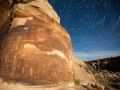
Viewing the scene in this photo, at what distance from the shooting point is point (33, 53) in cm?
305

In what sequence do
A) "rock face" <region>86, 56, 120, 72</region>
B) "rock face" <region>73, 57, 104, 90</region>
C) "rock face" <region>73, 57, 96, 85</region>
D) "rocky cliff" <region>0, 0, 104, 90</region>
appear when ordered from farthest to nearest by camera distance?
1. "rock face" <region>86, 56, 120, 72</region>
2. "rock face" <region>73, 57, 96, 85</region>
3. "rock face" <region>73, 57, 104, 90</region>
4. "rocky cliff" <region>0, 0, 104, 90</region>

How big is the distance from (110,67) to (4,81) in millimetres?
31484

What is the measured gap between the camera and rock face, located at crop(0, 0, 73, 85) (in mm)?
2893

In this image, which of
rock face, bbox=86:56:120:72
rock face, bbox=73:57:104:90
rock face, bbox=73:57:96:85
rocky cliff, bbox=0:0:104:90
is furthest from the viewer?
rock face, bbox=86:56:120:72

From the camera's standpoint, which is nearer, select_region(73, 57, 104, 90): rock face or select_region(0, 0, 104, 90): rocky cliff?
select_region(0, 0, 104, 90): rocky cliff

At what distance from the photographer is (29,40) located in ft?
10.5

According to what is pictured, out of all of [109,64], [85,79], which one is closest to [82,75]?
[85,79]

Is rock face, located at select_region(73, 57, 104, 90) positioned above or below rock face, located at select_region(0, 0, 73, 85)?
below

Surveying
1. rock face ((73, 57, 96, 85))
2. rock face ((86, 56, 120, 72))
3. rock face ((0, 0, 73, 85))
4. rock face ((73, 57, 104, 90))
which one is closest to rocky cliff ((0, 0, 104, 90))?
rock face ((0, 0, 73, 85))

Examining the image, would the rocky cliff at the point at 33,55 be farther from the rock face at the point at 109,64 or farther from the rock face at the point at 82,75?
the rock face at the point at 109,64

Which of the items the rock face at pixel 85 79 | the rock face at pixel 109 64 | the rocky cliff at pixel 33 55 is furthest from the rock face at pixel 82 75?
→ the rock face at pixel 109 64

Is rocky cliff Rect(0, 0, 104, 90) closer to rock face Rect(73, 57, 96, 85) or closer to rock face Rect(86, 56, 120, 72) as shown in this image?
rock face Rect(73, 57, 96, 85)

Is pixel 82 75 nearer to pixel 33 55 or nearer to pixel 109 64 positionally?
pixel 33 55

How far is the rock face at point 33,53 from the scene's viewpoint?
289 cm
